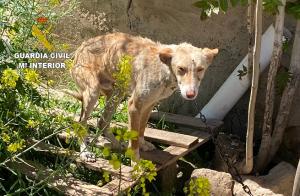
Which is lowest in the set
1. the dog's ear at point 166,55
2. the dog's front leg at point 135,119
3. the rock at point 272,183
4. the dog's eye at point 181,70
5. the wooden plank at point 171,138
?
the rock at point 272,183

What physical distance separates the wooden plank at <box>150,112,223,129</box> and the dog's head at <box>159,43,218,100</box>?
1324 millimetres

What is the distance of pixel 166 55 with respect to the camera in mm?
5082

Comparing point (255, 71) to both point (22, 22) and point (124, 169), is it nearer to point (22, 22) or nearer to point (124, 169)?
point (124, 169)

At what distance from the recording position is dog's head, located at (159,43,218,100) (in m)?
4.81

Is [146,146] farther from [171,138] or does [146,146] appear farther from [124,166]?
[124,166]

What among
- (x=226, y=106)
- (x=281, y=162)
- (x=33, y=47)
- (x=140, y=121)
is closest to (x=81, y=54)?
(x=33, y=47)

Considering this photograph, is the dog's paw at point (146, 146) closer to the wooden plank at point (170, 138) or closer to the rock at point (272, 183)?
the wooden plank at point (170, 138)

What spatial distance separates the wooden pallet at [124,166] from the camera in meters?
4.71

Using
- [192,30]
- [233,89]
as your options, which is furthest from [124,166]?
[192,30]

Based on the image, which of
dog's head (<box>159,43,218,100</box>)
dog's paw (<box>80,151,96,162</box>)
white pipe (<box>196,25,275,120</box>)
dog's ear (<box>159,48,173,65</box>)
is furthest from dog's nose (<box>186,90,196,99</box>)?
white pipe (<box>196,25,275,120</box>)

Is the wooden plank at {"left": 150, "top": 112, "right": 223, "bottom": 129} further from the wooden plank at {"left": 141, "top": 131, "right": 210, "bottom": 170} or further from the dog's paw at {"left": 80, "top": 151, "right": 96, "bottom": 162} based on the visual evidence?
the dog's paw at {"left": 80, "top": 151, "right": 96, "bottom": 162}

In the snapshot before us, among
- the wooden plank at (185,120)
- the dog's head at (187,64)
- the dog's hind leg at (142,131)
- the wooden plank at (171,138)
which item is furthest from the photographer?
the wooden plank at (185,120)

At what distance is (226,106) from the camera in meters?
6.41

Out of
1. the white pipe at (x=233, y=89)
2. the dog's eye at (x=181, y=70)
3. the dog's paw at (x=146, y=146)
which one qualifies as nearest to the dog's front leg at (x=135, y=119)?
the dog's paw at (x=146, y=146)
